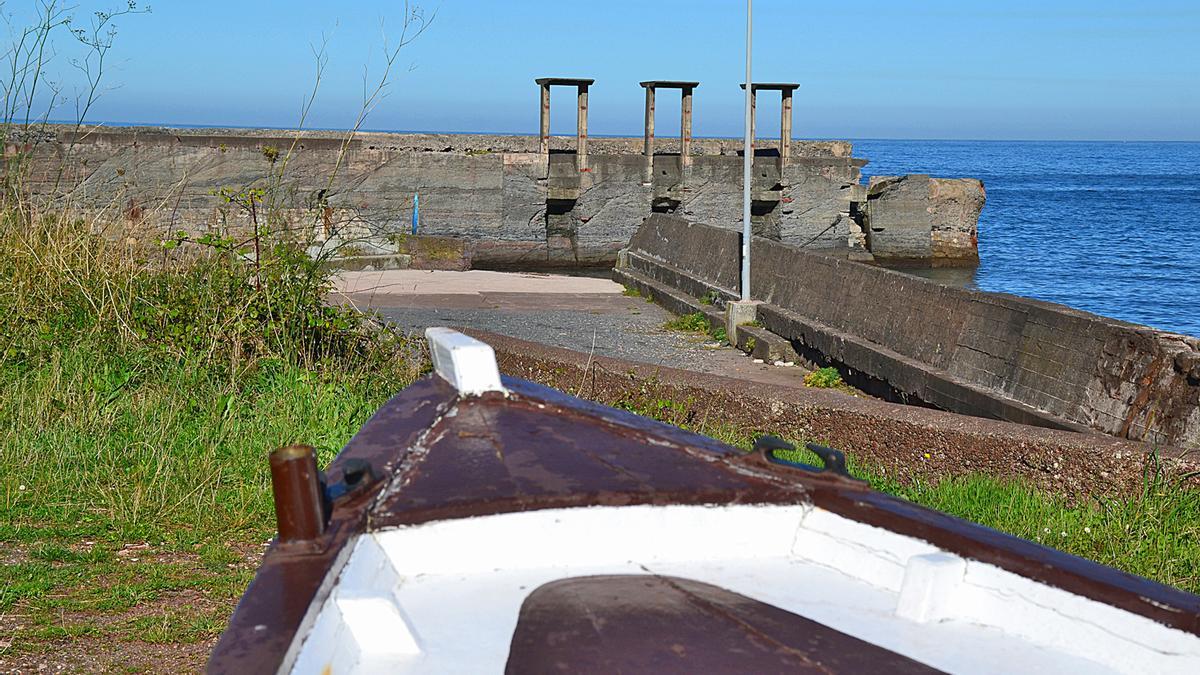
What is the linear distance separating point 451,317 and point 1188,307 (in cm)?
1732

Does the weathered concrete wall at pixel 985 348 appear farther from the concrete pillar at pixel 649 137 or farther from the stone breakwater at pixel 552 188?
the concrete pillar at pixel 649 137

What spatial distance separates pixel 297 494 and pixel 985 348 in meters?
6.40

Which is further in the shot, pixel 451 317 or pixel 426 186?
pixel 426 186

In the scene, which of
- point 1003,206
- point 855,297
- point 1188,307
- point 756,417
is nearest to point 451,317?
point 855,297

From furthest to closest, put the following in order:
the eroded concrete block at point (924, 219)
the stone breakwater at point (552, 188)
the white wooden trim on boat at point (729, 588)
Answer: the eroded concrete block at point (924, 219) → the stone breakwater at point (552, 188) → the white wooden trim on boat at point (729, 588)

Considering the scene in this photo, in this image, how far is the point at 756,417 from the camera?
645 centimetres

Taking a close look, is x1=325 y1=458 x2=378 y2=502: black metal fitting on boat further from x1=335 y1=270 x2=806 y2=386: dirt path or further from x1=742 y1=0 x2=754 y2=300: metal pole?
x1=742 y1=0 x2=754 y2=300: metal pole

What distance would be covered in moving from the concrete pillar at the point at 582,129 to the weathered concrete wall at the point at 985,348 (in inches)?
463

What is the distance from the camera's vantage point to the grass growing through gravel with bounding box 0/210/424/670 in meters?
4.37

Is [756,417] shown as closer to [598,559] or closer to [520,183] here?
[598,559]

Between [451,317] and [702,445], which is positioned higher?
[702,445]

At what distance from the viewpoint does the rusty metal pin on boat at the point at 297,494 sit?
263cm

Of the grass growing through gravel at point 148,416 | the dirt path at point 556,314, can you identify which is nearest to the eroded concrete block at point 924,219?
the dirt path at point 556,314

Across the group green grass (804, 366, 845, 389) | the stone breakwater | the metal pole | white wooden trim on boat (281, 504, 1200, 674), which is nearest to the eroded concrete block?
the stone breakwater
